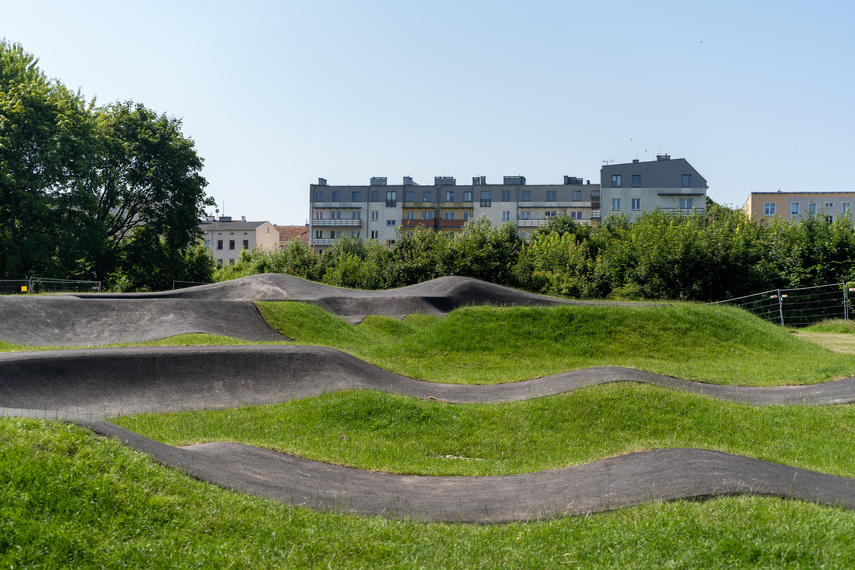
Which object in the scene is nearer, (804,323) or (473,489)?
(473,489)

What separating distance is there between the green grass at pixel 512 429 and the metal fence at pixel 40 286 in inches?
947

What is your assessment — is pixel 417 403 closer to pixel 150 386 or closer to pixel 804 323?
pixel 150 386

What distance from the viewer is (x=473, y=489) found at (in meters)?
7.67

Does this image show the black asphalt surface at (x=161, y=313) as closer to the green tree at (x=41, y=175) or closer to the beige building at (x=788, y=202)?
the green tree at (x=41, y=175)

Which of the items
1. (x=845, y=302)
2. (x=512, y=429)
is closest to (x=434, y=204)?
(x=845, y=302)

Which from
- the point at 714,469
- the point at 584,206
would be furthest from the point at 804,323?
the point at 584,206

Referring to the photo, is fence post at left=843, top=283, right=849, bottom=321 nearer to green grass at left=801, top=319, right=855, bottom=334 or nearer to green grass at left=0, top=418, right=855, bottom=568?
green grass at left=801, top=319, right=855, bottom=334

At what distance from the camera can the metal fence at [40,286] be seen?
99.1ft

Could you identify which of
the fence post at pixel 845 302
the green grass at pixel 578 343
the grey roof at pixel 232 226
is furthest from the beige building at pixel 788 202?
the grey roof at pixel 232 226

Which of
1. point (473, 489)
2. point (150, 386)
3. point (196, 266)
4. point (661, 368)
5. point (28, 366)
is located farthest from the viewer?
point (196, 266)

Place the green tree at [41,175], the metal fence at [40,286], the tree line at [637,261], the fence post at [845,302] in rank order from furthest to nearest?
the green tree at [41,175]
the tree line at [637,261]
the metal fence at [40,286]
the fence post at [845,302]

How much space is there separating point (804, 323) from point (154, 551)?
31451mm

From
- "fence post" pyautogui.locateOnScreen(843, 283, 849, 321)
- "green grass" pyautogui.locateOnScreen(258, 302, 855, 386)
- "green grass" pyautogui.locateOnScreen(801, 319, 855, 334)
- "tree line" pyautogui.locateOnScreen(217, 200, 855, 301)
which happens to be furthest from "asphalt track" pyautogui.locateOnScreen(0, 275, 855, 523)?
"fence post" pyautogui.locateOnScreen(843, 283, 849, 321)

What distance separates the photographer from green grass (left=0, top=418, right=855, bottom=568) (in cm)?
482
